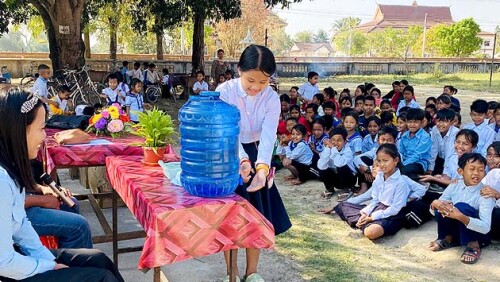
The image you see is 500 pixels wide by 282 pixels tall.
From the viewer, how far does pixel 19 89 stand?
2.03 m

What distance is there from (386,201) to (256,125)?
1903 mm

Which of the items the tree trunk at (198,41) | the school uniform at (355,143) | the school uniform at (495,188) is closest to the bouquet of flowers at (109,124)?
the school uniform at (355,143)

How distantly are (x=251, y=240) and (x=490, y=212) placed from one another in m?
2.18

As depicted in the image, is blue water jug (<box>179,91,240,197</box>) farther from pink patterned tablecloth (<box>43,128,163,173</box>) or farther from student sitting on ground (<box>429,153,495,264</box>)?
student sitting on ground (<box>429,153,495,264</box>)

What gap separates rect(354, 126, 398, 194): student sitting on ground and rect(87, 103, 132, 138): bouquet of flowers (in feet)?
8.39

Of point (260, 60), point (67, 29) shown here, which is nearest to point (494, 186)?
point (260, 60)

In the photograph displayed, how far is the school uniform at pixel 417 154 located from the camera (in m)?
5.11

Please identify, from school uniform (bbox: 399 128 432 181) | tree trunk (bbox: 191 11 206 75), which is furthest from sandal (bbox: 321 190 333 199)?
tree trunk (bbox: 191 11 206 75)

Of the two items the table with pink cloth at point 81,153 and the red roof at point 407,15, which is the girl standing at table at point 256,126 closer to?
the table with pink cloth at point 81,153

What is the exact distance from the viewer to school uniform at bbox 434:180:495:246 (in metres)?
3.57

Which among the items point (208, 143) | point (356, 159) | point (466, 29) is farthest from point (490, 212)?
point (466, 29)

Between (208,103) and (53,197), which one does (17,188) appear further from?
(208,103)

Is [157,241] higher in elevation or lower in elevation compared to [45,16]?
lower

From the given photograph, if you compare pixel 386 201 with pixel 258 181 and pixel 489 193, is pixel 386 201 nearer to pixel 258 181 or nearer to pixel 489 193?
pixel 489 193
